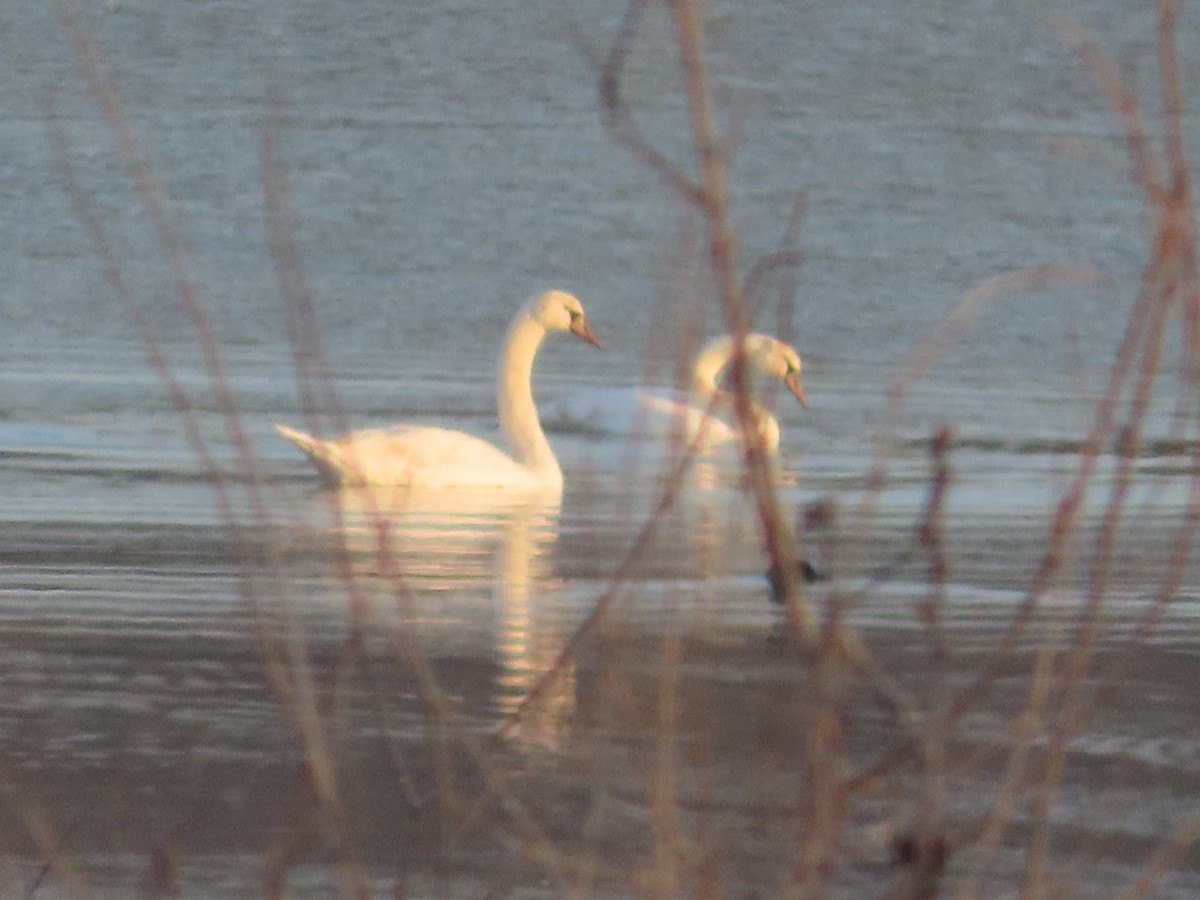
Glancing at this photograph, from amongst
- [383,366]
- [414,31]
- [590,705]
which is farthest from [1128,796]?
→ [414,31]

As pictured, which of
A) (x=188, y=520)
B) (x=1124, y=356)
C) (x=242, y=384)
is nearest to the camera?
(x=1124, y=356)

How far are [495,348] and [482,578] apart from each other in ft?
24.7

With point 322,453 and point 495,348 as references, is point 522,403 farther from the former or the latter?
point 495,348

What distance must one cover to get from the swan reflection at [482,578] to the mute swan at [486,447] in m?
0.09

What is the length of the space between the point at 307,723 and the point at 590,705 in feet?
9.43

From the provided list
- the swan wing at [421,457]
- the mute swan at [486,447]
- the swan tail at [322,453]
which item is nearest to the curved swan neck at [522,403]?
the mute swan at [486,447]

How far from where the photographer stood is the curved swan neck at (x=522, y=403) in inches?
407

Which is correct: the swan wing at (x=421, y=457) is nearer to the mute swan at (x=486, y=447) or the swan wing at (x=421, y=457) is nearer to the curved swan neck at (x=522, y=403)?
the mute swan at (x=486, y=447)

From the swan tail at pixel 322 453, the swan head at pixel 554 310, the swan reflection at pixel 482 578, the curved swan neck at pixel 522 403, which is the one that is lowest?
Answer: the swan reflection at pixel 482 578

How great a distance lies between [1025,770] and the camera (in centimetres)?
484

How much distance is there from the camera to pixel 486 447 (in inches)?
391

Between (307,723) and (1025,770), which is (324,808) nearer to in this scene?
(307,723)

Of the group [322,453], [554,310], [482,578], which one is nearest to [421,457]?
[322,453]

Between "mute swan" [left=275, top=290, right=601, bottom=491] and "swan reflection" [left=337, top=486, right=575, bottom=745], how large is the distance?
0.09 meters
